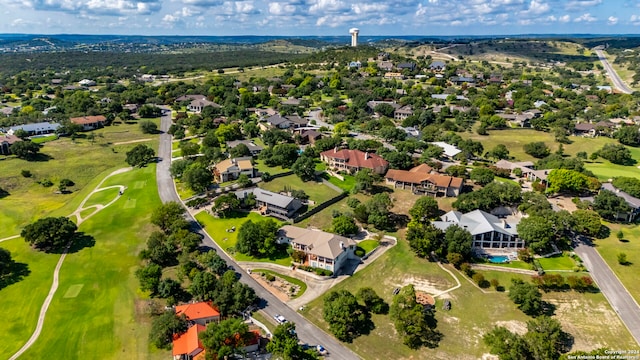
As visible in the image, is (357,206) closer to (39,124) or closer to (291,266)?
(291,266)

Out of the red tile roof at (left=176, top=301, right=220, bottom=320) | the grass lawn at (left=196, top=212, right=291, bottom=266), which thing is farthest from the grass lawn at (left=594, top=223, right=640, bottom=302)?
the red tile roof at (left=176, top=301, right=220, bottom=320)

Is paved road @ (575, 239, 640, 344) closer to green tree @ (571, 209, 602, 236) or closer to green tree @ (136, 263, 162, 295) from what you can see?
green tree @ (571, 209, 602, 236)

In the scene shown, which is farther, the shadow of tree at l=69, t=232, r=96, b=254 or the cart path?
the shadow of tree at l=69, t=232, r=96, b=254

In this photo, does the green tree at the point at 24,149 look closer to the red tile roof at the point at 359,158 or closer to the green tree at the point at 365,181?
the red tile roof at the point at 359,158

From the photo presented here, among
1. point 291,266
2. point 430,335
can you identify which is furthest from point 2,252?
point 430,335

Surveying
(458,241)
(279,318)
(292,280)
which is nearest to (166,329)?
(279,318)

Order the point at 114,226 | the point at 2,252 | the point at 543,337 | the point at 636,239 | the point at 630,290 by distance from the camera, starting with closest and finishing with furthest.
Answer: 1. the point at 543,337
2. the point at 630,290
3. the point at 2,252
4. the point at 636,239
5. the point at 114,226
